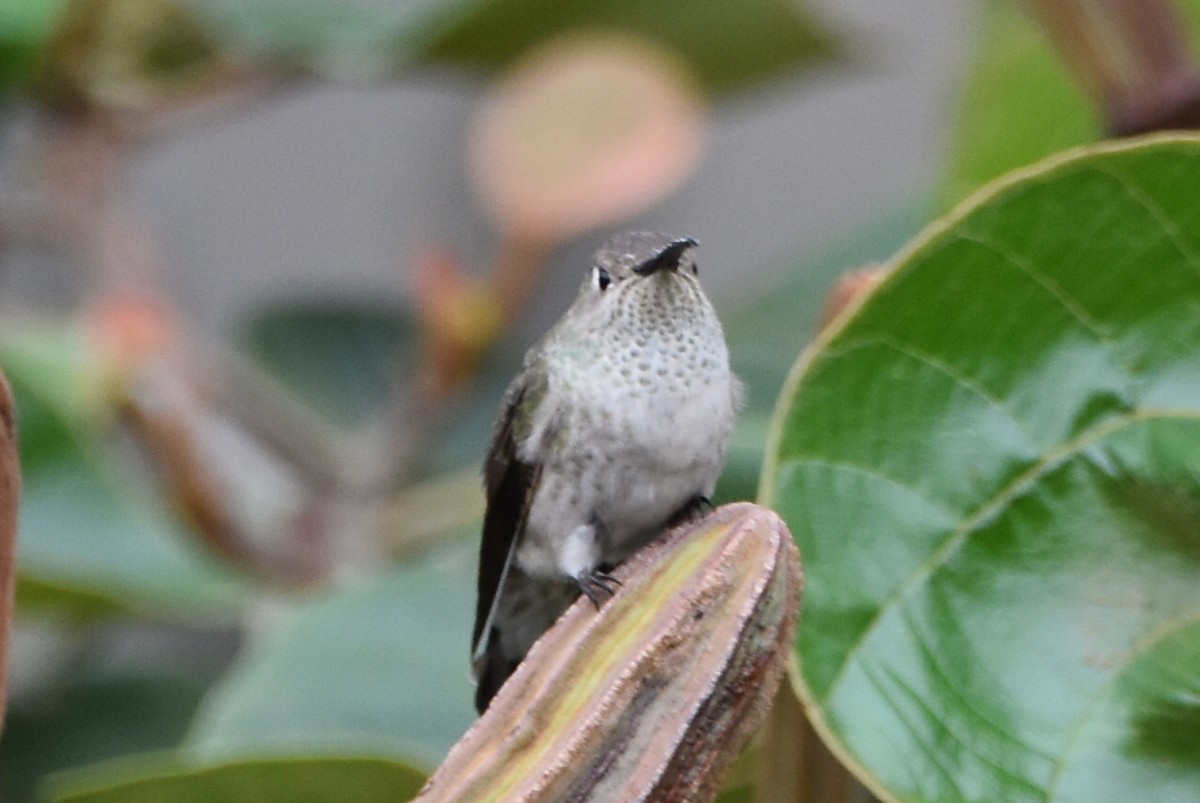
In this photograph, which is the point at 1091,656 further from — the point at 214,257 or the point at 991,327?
the point at 214,257

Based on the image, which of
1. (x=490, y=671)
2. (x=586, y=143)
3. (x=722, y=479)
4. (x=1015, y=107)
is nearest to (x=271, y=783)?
(x=490, y=671)

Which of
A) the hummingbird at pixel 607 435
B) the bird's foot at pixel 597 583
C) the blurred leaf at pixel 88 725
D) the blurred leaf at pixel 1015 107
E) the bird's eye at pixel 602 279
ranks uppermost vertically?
the blurred leaf at pixel 1015 107

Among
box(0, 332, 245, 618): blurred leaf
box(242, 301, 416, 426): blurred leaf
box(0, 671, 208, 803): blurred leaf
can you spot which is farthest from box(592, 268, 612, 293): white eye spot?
box(242, 301, 416, 426): blurred leaf

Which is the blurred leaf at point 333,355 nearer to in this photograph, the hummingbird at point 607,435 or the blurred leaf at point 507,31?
the blurred leaf at point 507,31

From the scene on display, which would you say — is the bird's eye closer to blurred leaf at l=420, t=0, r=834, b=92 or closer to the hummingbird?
the hummingbird

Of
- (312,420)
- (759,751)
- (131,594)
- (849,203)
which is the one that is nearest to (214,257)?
(312,420)

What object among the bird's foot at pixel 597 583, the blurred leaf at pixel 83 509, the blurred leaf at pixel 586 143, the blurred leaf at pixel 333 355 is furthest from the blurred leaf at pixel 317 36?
the bird's foot at pixel 597 583
